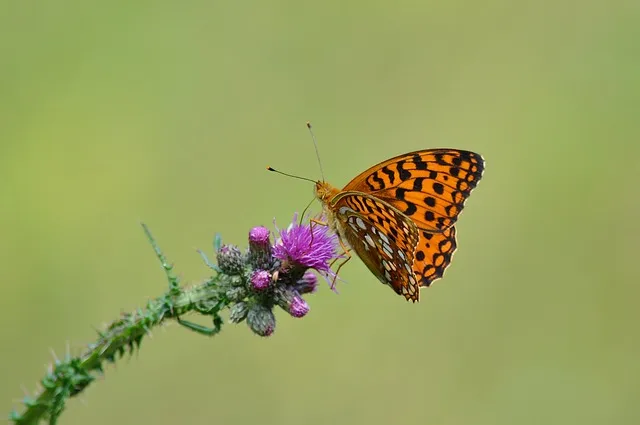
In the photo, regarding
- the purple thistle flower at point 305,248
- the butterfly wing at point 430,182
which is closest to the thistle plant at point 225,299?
the purple thistle flower at point 305,248

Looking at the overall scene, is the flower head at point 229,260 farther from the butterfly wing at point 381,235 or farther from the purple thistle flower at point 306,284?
the butterfly wing at point 381,235

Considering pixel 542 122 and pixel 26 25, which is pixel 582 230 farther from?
pixel 26 25

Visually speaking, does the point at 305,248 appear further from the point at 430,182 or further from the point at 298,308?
the point at 430,182

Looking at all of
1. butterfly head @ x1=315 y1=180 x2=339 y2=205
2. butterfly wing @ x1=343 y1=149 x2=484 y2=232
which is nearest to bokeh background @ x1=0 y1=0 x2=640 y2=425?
butterfly head @ x1=315 y1=180 x2=339 y2=205

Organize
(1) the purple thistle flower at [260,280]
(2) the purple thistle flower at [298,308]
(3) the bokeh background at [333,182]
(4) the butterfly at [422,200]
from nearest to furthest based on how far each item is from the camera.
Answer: (1) the purple thistle flower at [260,280], (2) the purple thistle flower at [298,308], (4) the butterfly at [422,200], (3) the bokeh background at [333,182]

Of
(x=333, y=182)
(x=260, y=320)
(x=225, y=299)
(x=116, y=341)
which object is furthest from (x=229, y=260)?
(x=333, y=182)

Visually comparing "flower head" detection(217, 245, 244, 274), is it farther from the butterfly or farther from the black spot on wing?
the black spot on wing
